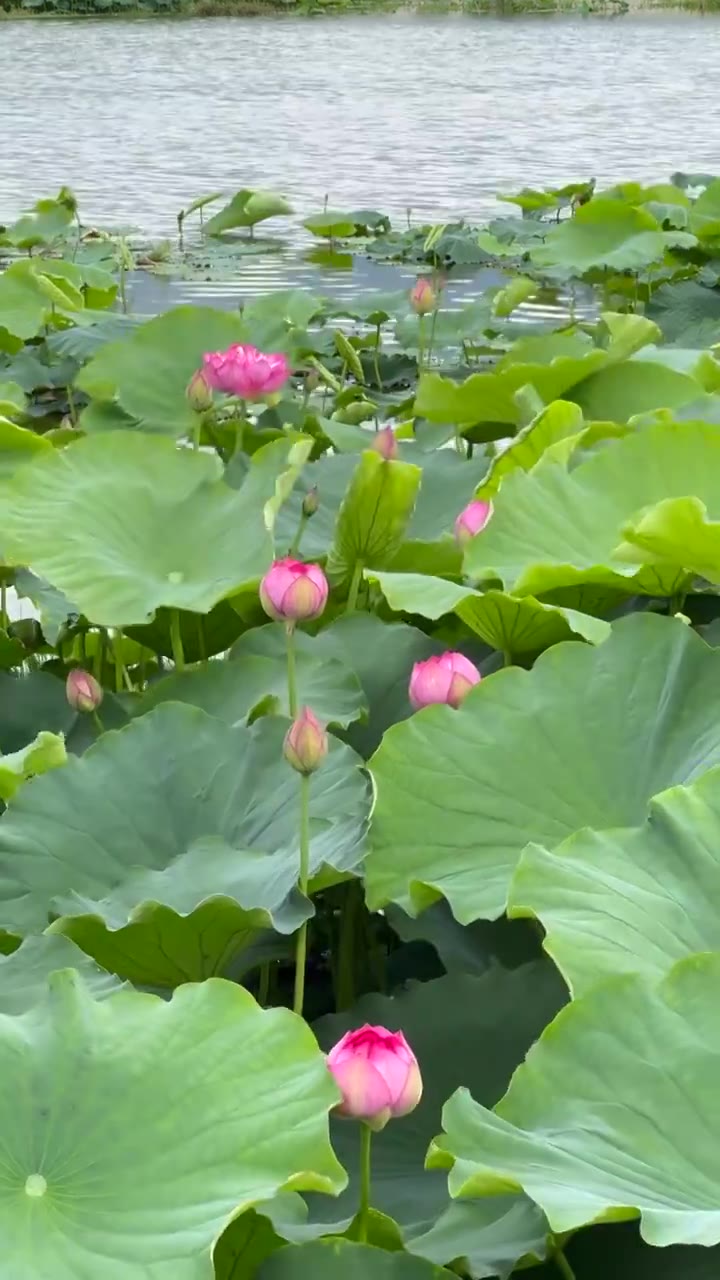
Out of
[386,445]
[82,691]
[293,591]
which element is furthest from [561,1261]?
[386,445]

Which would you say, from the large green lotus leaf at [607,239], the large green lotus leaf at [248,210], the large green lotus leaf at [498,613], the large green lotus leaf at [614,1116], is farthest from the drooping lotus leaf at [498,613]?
the large green lotus leaf at [248,210]

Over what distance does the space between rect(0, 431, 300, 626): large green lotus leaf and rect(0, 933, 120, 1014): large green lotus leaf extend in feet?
1.26

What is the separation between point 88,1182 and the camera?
537 mm

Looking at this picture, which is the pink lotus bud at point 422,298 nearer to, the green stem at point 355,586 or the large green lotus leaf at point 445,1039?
the green stem at point 355,586

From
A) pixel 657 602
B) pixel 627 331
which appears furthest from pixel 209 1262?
pixel 627 331

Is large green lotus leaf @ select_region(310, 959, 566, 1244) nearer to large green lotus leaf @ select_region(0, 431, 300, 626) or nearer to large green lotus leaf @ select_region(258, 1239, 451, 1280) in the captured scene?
large green lotus leaf @ select_region(258, 1239, 451, 1280)

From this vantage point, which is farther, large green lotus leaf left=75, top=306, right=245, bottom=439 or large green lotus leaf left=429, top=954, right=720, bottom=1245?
large green lotus leaf left=75, top=306, right=245, bottom=439

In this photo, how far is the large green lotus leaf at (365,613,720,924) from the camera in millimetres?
778

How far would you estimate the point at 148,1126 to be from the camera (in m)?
0.55

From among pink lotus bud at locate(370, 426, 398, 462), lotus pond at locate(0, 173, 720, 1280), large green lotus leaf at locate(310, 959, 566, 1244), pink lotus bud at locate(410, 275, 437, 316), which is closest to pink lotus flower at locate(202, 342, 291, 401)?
lotus pond at locate(0, 173, 720, 1280)

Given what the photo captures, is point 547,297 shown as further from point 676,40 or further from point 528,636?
point 676,40

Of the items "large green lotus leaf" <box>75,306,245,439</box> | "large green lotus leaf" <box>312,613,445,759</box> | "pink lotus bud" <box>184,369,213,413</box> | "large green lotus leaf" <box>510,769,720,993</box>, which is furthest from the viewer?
"large green lotus leaf" <box>75,306,245,439</box>

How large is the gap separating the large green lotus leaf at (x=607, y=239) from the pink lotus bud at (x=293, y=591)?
2408mm

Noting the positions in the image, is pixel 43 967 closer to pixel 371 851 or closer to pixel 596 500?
pixel 371 851
